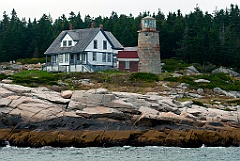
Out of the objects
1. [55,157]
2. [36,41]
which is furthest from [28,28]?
[55,157]

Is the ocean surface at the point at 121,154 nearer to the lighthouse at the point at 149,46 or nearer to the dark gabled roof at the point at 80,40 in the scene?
the lighthouse at the point at 149,46

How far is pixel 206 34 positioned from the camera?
76.8 m

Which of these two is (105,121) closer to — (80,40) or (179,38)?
(80,40)

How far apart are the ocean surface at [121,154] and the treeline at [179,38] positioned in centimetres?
4139

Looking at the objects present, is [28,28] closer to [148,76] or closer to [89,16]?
[89,16]

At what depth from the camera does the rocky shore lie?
35656 millimetres

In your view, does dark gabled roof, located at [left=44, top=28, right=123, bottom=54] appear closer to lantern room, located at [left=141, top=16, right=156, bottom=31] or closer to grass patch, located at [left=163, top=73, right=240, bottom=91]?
lantern room, located at [left=141, top=16, right=156, bottom=31]

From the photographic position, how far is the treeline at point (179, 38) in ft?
248

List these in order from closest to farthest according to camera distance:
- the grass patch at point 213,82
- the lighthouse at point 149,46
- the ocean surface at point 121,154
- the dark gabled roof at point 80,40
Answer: the ocean surface at point 121,154 < the grass patch at point 213,82 < the lighthouse at point 149,46 < the dark gabled roof at point 80,40

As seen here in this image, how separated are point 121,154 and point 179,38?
50820 millimetres

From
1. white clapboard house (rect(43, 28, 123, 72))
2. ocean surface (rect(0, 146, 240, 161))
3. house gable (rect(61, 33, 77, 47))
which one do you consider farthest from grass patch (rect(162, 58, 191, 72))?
ocean surface (rect(0, 146, 240, 161))

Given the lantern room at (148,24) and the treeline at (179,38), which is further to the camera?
the treeline at (179,38)

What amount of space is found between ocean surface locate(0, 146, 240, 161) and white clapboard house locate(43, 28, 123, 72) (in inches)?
1162

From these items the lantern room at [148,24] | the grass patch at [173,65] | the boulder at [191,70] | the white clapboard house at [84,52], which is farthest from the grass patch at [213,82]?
the white clapboard house at [84,52]
